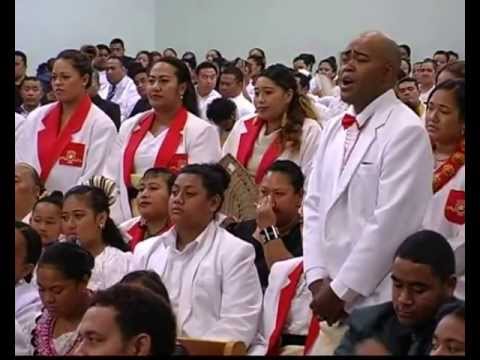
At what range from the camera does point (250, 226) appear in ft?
13.5

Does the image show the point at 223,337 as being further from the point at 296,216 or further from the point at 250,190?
the point at 250,190

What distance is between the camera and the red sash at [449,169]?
3.17 m

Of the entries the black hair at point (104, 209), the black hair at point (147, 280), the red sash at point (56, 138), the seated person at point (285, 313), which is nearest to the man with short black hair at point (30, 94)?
the red sash at point (56, 138)

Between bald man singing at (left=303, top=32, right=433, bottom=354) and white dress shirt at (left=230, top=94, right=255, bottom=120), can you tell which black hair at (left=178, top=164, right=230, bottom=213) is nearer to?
bald man singing at (left=303, top=32, right=433, bottom=354)

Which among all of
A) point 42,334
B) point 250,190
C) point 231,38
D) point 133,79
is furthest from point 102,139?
point 231,38

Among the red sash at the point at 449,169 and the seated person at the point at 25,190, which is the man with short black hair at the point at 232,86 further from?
the red sash at the point at 449,169

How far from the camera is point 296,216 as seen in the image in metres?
3.92

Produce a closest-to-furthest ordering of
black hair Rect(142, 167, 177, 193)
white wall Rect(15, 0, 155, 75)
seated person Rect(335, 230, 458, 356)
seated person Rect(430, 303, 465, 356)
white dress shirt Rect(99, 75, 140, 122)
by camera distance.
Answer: seated person Rect(430, 303, 465, 356)
seated person Rect(335, 230, 458, 356)
black hair Rect(142, 167, 177, 193)
white dress shirt Rect(99, 75, 140, 122)
white wall Rect(15, 0, 155, 75)

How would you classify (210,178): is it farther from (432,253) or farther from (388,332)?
(388,332)

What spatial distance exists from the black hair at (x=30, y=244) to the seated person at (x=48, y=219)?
0.46 meters

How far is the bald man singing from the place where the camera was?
9.81ft

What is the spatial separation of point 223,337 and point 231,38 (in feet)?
35.0

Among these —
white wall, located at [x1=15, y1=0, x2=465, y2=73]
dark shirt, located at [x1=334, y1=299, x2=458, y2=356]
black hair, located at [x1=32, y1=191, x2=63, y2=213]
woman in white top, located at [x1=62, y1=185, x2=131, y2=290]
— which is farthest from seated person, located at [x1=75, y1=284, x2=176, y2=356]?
white wall, located at [x1=15, y1=0, x2=465, y2=73]

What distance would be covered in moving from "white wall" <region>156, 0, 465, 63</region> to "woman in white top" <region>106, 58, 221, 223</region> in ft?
24.0
